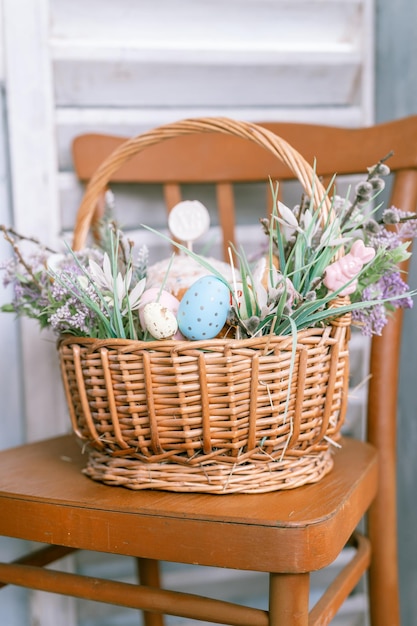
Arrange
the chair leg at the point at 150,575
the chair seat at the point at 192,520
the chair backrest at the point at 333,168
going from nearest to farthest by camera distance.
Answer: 1. the chair seat at the point at 192,520
2. the chair backrest at the point at 333,168
3. the chair leg at the point at 150,575

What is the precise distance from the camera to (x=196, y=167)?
102 centimetres

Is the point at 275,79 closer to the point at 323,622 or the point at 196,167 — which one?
the point at 196,167

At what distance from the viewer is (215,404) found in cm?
57

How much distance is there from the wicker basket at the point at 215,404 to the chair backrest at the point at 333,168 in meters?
0.23

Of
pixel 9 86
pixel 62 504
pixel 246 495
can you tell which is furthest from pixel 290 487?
pixel 9 86

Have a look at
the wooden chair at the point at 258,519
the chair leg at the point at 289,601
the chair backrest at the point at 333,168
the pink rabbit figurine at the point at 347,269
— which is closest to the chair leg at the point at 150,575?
the wooden chair at the point at 258,519

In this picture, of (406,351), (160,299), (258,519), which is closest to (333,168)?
(406,351)

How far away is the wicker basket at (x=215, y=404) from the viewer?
56cm

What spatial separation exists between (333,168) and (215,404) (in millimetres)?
510

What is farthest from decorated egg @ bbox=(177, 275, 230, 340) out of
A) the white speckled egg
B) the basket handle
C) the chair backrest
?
the chair backrest

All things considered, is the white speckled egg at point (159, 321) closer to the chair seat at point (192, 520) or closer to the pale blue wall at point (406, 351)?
the chair seat at point (192, 520)

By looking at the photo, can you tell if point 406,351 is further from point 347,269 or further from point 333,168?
point 347,269

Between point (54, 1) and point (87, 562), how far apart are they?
36.4 inches

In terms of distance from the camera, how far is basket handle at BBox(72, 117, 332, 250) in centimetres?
62
